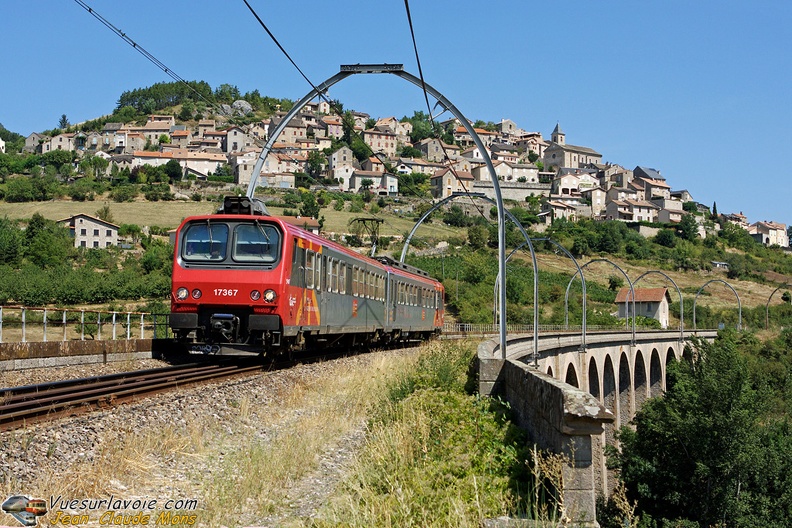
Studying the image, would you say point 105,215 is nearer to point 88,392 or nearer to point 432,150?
point 88,392

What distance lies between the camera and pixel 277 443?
8.62 m

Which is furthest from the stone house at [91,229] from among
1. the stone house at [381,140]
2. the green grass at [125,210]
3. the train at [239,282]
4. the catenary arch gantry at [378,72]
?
the stone house at [381,140]

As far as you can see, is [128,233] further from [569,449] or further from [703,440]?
[569,449]

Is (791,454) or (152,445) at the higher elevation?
(152,445)

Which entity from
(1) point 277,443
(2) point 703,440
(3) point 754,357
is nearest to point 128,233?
(3) point 754,357

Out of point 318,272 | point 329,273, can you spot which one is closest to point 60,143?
point 329,273

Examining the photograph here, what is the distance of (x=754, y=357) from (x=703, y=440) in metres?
38.4

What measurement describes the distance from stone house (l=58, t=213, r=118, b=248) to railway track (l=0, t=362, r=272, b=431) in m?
75.6

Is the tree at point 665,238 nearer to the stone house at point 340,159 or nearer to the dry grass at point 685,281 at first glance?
the dry grass at point 685,281

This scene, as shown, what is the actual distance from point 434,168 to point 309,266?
161 meters

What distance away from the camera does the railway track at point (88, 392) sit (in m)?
9.22

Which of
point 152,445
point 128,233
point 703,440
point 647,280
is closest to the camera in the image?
point 152,445

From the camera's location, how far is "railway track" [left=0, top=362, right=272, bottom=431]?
922 cm

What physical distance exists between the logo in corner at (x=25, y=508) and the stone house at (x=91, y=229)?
83.9m
